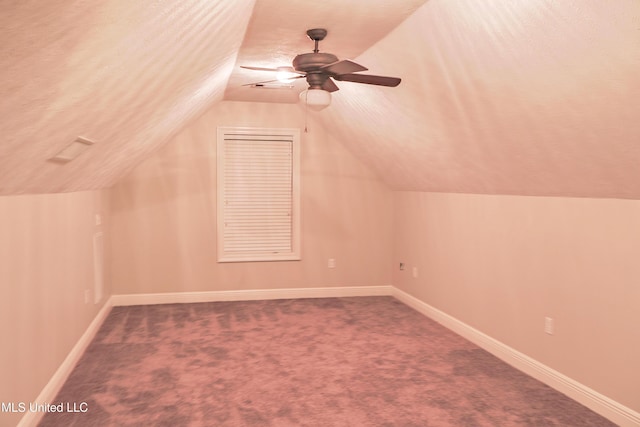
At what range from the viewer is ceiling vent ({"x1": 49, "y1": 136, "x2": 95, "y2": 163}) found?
262cm

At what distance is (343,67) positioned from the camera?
122 inches

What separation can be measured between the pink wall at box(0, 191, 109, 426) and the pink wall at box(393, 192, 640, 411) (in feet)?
11.7

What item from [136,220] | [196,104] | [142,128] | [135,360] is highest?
[196,104]

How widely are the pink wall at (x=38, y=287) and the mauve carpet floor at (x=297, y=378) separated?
0.37 m

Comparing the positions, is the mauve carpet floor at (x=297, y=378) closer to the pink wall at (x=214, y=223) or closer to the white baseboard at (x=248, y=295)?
the white baseboard at (x=248, y=295)

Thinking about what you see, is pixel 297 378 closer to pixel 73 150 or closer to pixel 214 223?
pixel 73 150

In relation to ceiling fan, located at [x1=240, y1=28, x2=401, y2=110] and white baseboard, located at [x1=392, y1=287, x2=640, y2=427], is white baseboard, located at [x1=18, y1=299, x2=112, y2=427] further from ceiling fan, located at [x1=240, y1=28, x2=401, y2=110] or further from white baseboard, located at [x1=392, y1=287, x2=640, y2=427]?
white baseboard, located at [x1=392, y1=287, x2=640, y2=427]

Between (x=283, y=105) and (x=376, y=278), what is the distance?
2.69 metres

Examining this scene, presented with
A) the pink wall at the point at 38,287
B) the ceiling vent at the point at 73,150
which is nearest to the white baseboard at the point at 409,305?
the pink wall at the point at 38,287

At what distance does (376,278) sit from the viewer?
6.65 m

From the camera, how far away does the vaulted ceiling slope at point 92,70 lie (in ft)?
4.61

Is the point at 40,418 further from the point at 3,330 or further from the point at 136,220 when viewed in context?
the point at 136,220

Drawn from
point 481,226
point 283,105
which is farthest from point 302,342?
point 283,105

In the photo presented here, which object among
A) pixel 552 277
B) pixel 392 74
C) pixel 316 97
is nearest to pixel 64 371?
pixel 316 97
